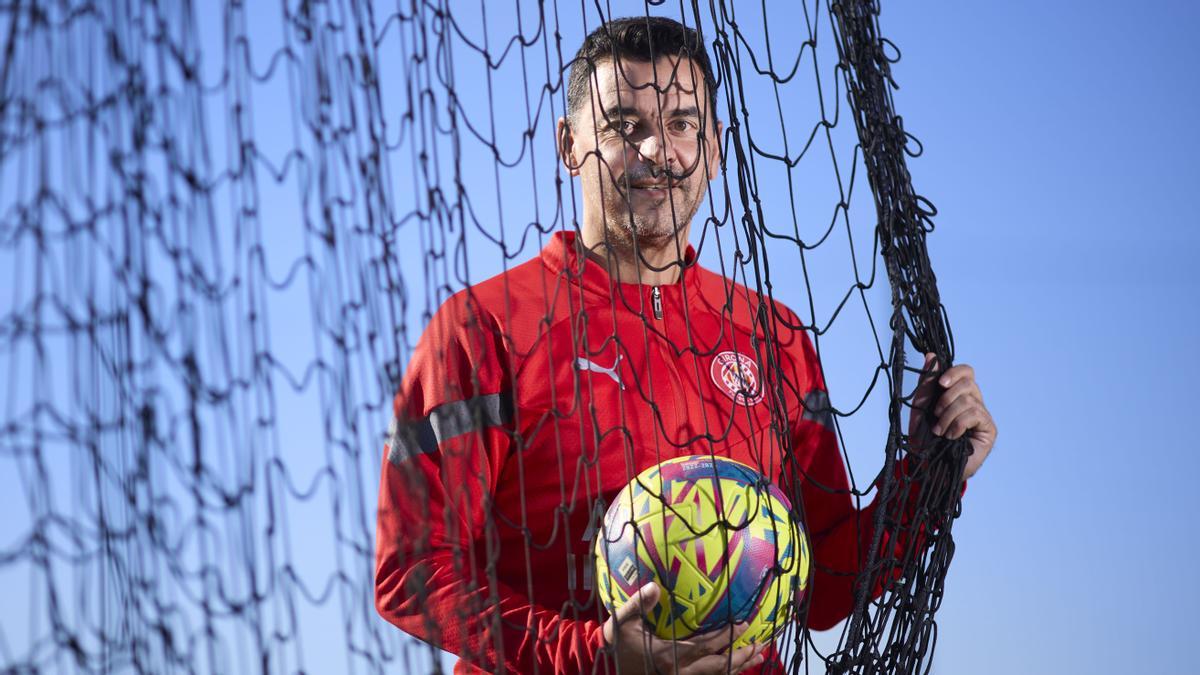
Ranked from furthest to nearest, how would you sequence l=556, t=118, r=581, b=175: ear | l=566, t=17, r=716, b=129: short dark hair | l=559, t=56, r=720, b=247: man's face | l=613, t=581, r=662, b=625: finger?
l=556, t=118, r=581, b=175: ear < l=566, t=17, r=716, b=129: short dark hair < l=559, t=56, r=720, b=247: man's face < l=613, t=581, r=662, b=625: finger

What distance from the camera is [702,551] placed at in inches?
74.9

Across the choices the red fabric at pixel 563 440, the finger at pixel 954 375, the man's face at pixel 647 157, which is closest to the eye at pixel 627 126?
the man's face at pixel 647 157

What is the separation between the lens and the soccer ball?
1892mm

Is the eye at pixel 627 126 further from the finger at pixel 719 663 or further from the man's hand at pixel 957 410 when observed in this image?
the finger at pixel 719 663

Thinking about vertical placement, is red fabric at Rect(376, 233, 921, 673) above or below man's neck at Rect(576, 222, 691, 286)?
below

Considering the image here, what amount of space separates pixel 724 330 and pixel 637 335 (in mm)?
204

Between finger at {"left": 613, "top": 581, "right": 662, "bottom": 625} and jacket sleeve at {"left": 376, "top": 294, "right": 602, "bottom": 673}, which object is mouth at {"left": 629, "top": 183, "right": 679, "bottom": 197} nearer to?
jacket sleeve at {"left": 376, "top": 294, "right": 602, "bottom": 673}

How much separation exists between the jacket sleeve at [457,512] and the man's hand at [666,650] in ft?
0.16

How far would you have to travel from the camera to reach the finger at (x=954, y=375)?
2184mm

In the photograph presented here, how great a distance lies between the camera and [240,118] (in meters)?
1.61

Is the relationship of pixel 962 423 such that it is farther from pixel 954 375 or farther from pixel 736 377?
pixel 736 377

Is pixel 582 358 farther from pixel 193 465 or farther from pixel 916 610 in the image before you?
pixel 193 465

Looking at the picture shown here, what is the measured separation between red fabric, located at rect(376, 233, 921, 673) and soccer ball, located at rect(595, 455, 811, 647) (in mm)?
60

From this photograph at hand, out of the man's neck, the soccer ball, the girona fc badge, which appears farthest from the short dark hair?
the soccer ball
